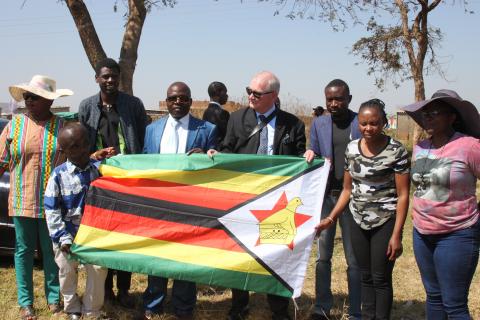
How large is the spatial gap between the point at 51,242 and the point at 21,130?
3.33 ft

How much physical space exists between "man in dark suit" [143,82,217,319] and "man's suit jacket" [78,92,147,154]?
24cm

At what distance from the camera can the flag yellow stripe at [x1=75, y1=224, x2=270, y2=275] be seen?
4055 millimetres

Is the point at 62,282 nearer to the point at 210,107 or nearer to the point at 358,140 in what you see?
the point at 358,140

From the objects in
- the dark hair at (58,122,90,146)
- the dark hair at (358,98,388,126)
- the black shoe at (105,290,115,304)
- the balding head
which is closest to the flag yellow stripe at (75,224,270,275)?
the dark hair at (58,122,90,146)

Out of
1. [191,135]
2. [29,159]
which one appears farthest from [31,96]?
[191,135]

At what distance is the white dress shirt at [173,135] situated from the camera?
14.5 feet

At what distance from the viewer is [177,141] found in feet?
14.5

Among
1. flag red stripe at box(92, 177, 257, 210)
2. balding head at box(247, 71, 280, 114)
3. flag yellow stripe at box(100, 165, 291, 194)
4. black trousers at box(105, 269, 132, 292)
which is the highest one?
balding head at box(247, 71, 280, 114)

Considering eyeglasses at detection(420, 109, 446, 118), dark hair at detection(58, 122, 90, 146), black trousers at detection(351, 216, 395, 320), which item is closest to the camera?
eyeglasses at detection(420, 109, 446, 118)

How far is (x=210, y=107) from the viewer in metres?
7.21

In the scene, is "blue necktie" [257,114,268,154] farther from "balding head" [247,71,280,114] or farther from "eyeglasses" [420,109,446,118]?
"eyeglasses" [420,109,446,118]

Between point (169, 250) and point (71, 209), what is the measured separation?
2.98ft

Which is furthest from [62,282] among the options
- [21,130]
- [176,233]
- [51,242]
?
[21,130]

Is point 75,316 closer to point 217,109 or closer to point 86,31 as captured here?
point 217,109
